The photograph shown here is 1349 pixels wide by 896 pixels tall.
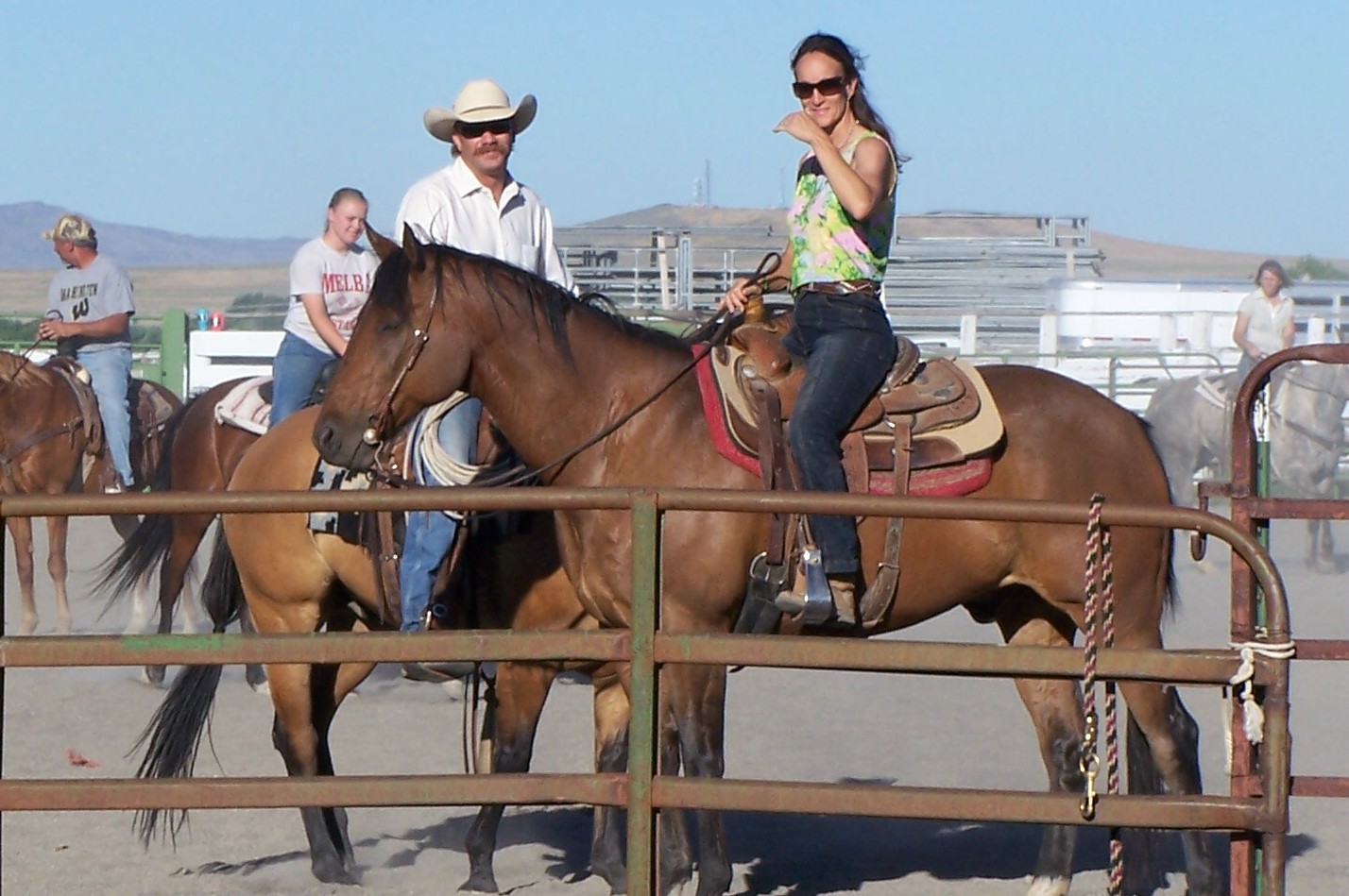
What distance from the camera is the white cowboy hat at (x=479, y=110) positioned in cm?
544

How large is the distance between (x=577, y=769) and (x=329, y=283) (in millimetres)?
2317

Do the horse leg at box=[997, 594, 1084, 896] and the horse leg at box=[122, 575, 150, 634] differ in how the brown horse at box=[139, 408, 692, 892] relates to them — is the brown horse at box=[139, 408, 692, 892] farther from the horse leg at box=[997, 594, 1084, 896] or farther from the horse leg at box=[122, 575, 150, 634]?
the horse leg at box=[122, 575, 150, 634]

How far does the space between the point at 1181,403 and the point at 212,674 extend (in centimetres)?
1065

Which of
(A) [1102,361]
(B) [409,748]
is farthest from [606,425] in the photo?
(A) [1102,361]

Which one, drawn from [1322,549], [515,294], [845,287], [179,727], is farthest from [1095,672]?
[1322,549]

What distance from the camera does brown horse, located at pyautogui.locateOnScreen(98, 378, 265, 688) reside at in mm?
7973

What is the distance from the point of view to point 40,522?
50.4 feet

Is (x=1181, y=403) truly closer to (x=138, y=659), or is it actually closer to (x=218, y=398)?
(x=218, y=398)

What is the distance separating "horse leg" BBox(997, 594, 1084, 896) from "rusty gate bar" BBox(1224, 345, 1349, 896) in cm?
150

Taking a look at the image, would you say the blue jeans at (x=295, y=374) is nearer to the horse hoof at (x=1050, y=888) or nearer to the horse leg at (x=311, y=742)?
the horse leg at (x=311, y=742)

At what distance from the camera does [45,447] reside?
1052 cm

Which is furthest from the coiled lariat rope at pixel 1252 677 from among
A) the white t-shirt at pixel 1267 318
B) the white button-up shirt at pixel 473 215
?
the white t-shirt at pixel 1267 318

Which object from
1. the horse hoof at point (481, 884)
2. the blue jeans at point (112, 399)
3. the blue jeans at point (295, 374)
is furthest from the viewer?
the blue jeans at point (112, 399)

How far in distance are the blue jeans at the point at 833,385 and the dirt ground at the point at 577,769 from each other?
1327 mm
